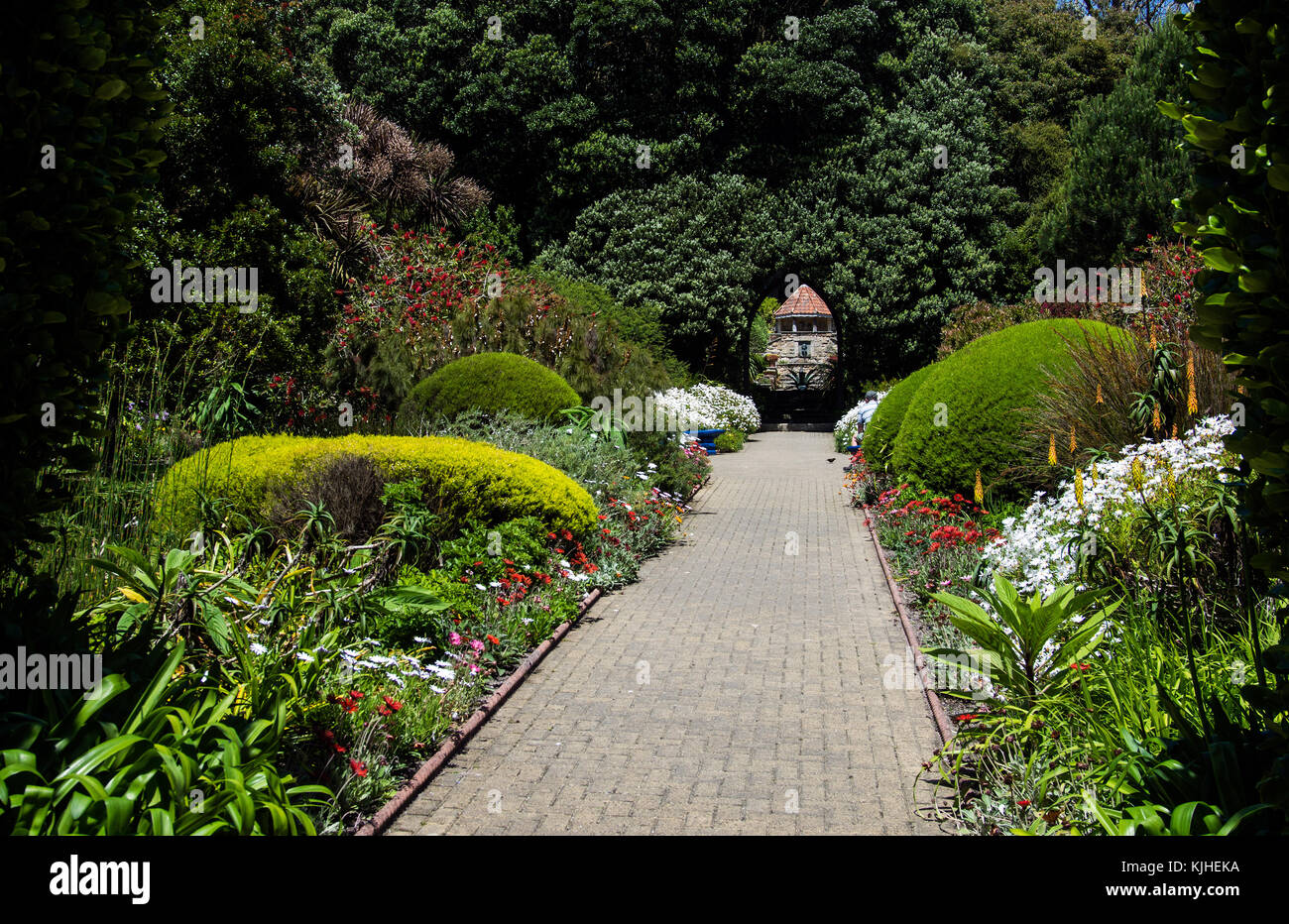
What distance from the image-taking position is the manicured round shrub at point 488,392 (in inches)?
440

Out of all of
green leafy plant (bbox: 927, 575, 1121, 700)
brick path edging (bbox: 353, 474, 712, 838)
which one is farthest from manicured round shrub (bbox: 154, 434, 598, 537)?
green leafy plant (bbox: 927, 575, 1121, 700)

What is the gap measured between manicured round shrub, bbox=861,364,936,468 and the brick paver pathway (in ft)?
14.1

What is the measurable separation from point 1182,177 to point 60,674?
21.4 meters

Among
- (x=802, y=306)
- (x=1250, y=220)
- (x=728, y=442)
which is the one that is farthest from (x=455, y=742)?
(x=802, y=306)

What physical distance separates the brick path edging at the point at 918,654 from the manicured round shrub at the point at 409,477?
109 inches

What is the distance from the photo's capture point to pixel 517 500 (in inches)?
305

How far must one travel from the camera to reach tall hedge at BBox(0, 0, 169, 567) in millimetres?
3166

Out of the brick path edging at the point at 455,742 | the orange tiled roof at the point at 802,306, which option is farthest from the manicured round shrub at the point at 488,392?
the orange tiled roof at the point at 802,306

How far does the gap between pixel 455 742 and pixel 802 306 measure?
39207 millimetres

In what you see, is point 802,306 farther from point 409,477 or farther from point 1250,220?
point 1250,220

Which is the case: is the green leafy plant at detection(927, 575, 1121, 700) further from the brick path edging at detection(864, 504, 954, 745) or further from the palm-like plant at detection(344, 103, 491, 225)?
the palm-like plant at detection(344, 103, 491, 225)

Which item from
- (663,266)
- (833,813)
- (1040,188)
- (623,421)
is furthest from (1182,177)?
(833,813)

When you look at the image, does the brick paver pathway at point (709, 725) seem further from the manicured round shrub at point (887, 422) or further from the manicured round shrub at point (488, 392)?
the manicured round shrub at point (887, 422)
